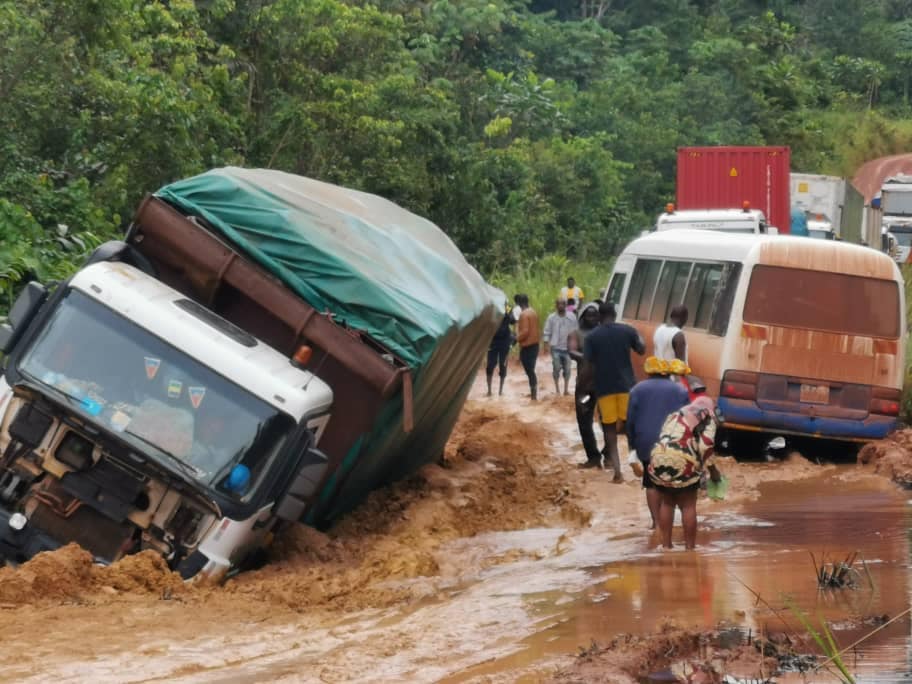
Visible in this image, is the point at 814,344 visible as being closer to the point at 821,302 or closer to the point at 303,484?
the point at 821,302

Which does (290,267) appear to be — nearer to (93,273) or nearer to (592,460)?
(93,273)

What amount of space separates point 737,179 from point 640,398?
16577 mm

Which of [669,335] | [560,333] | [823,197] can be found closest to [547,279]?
[823,197]

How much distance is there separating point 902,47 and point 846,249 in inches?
1954

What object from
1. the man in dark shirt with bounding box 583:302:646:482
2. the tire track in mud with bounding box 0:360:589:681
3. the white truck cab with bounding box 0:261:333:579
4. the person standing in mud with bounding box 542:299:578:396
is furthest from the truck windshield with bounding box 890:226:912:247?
the white truck cab with bounding box 0:261:333:579

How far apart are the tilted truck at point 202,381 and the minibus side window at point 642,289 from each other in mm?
7397

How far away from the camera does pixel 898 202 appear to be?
3956cm

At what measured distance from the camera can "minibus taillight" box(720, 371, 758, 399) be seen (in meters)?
15.2

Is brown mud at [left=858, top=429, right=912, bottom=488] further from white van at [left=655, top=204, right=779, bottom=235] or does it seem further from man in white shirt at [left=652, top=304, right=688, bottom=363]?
white van at [left=655, top=204, right=779, bottom=235]

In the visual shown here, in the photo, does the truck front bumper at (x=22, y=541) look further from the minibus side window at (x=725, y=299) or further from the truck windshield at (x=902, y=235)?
the truck windshield at (x=902, y=235)

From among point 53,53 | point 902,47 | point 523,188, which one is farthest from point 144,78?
point 902,47

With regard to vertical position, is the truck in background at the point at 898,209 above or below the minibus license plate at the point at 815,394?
above

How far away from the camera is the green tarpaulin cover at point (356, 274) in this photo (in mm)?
10000

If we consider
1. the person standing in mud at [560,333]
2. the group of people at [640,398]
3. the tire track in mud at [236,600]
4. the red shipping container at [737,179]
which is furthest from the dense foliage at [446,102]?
the tire track in mud at [236,600]
